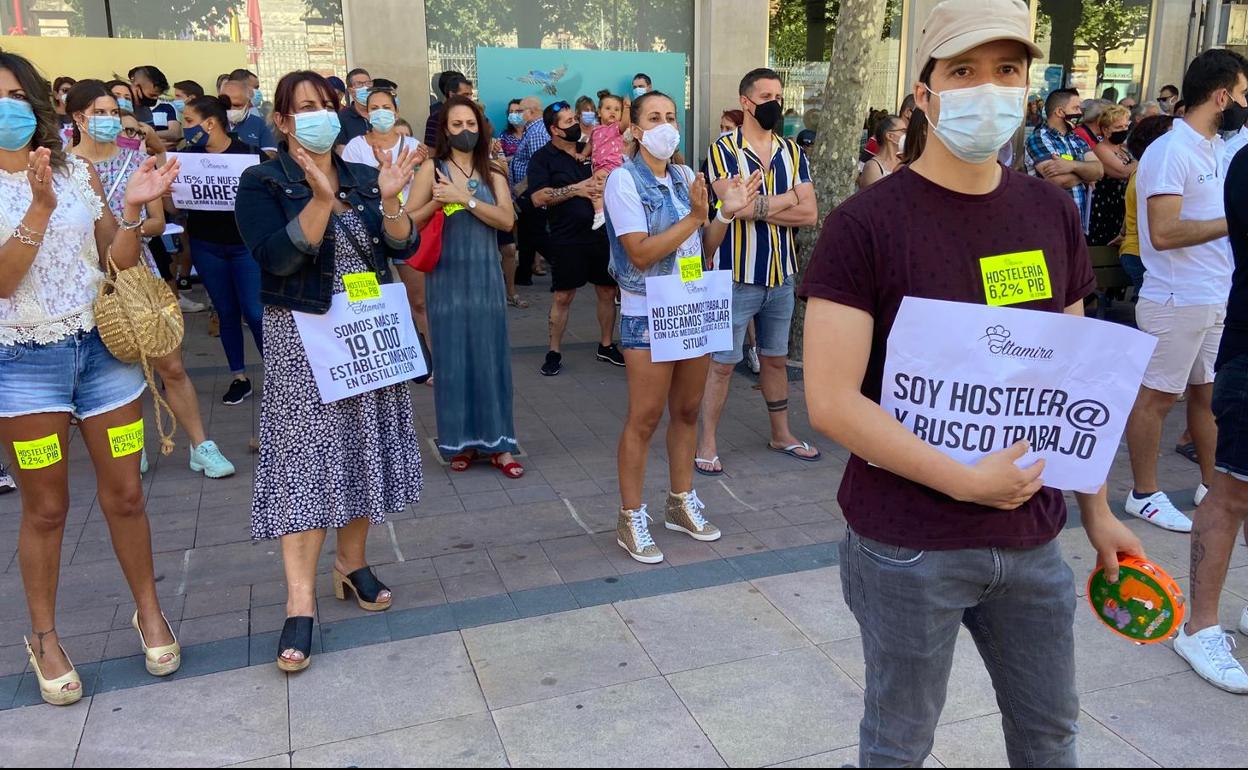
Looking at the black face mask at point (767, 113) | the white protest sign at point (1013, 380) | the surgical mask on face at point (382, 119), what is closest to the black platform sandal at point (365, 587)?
the white protest sign at point (1013, 380)

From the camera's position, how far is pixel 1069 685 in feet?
6.80

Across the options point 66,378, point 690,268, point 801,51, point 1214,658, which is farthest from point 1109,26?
point 66,378

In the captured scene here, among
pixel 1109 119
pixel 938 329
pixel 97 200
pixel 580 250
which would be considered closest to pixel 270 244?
pixel 97 200

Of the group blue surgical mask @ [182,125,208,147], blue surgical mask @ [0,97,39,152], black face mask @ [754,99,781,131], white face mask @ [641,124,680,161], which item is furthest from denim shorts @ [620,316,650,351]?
blue surgical mask @ [182,125,208,147]

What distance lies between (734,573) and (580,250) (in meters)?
4.14

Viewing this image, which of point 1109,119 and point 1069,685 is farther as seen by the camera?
point 1109,119

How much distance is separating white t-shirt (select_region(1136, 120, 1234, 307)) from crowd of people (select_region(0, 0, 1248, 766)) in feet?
0.05

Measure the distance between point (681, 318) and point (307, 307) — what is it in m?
1.56

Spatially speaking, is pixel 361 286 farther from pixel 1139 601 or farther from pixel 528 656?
pixel 1139 601

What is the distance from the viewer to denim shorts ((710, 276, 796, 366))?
548cm

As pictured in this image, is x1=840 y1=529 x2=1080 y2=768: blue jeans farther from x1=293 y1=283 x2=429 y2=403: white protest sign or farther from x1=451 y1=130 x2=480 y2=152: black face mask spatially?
x1=451 y1=130 x2=480 y2=152: black face mask

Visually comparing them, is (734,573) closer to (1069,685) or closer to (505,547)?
(505,547)

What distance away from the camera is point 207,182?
20.3 ft

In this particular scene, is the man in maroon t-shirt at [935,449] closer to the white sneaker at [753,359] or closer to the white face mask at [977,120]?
the white face mask at [977,120]
